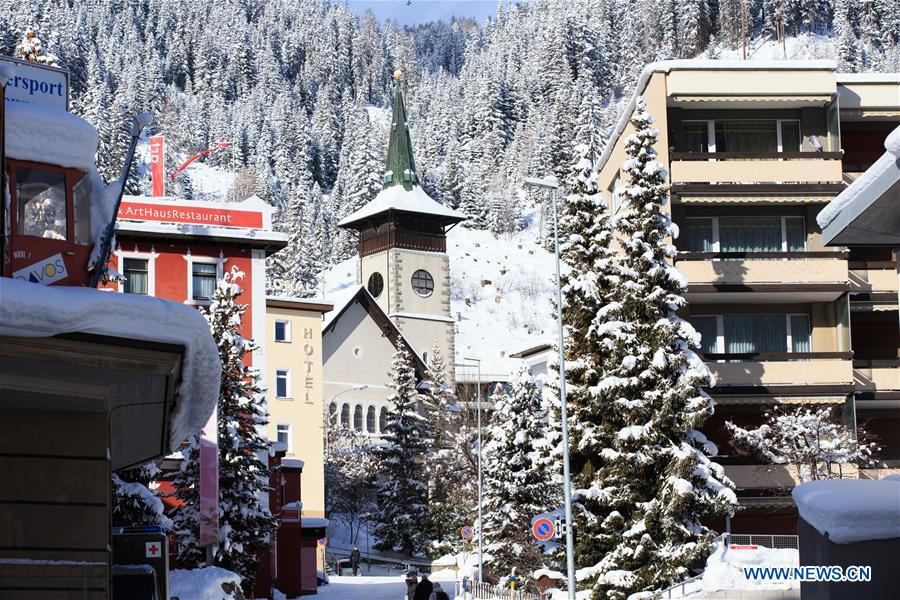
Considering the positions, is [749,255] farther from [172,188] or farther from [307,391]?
[172,188]

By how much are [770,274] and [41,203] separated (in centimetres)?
3282

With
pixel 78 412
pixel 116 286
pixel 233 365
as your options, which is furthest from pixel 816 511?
pixel 116 286

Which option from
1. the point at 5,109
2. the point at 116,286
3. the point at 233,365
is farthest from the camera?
the point at 116,286

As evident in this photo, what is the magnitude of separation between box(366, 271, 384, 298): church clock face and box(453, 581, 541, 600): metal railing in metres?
59.4

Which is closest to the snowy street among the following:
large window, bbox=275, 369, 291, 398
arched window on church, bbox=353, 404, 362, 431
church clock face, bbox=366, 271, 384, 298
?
large window, bbox=275, 369, 291, 398

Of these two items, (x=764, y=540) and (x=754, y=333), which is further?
(x=754, y=333)

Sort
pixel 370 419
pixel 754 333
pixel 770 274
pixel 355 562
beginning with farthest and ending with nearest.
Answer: pixel 370 419, pixel 355 562, pixel 754 333, pixel 770 274

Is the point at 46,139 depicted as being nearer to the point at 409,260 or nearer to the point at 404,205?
the point at 409,260

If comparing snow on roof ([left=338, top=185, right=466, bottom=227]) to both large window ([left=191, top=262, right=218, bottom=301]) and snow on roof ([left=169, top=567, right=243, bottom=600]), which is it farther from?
snow on roof ([left=169, top=567, right=243, bottom=600])

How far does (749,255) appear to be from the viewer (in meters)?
43.3

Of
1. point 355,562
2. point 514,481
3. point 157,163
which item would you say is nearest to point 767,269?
point 514,481

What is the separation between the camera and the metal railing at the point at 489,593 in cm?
4197

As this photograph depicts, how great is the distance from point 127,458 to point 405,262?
89.9 m

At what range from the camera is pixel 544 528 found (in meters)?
32.0
